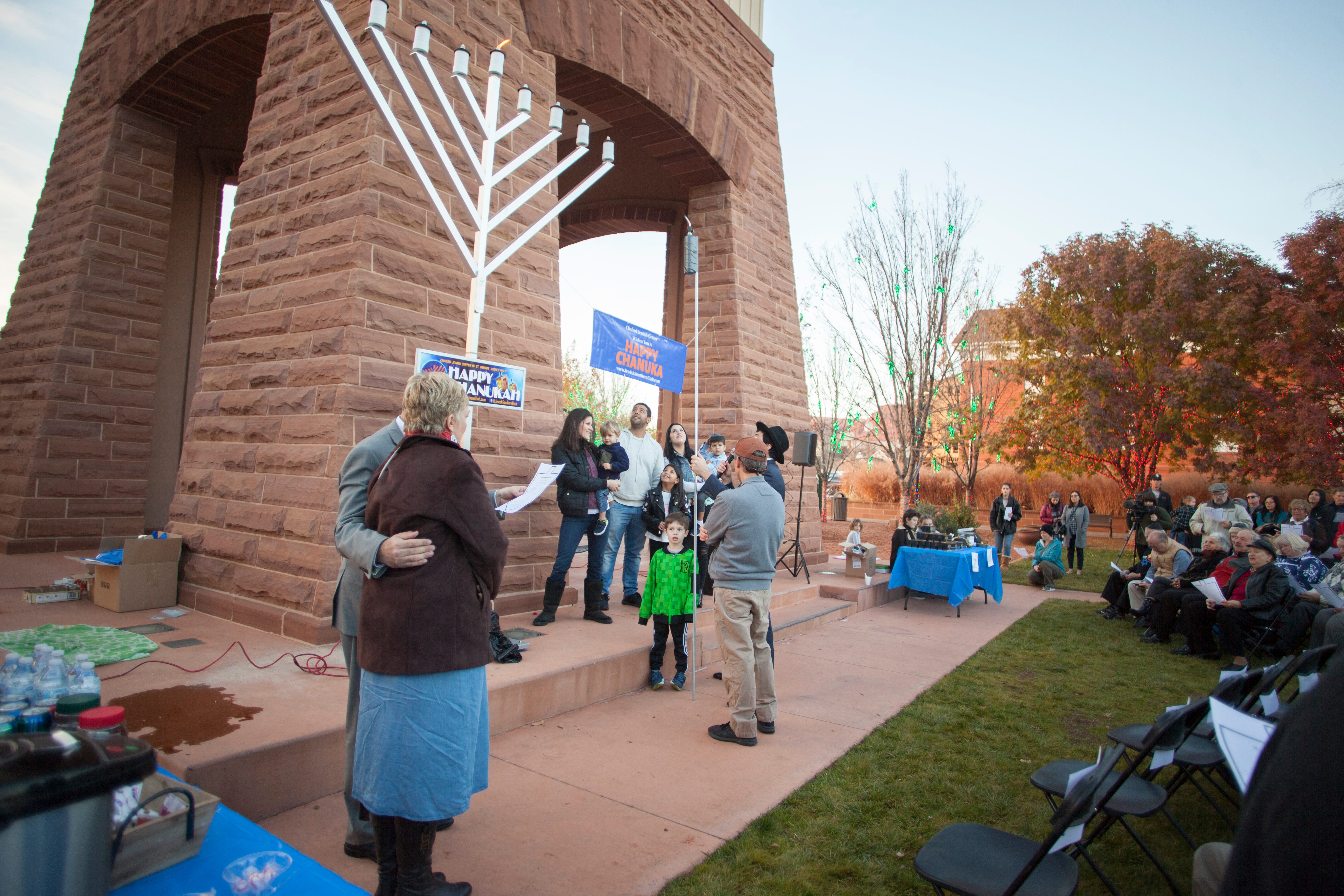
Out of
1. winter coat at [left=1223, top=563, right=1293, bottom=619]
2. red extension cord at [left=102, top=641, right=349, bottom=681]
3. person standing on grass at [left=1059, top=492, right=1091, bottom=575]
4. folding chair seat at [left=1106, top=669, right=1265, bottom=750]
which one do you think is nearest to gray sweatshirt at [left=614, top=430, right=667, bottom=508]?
red extension cord at [left=102, top=641, right=349, bottom=681]

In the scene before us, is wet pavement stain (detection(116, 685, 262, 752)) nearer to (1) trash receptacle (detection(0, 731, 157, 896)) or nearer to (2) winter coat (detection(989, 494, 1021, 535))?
(1) trash receptacle (detection(0, 731, 157, 896))

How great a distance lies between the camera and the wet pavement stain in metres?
3.18

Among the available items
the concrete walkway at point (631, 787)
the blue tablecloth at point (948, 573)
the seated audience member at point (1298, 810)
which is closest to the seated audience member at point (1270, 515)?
the blue tablecloth at point (948, 573)

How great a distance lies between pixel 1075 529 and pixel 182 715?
49.5 feet

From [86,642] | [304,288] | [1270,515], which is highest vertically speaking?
[304,288]

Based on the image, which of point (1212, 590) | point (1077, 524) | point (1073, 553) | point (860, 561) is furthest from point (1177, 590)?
point (1073, 553)

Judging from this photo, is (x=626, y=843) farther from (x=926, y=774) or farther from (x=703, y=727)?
(x=926, y=774)

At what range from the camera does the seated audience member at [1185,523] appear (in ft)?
43.1

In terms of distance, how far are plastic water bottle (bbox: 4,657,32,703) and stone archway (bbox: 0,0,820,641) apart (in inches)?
102

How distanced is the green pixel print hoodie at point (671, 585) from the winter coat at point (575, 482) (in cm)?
101

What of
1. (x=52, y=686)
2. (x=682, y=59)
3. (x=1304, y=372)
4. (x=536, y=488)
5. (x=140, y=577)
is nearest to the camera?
(x=52, y=686)

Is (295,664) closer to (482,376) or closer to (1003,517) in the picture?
(482,376)

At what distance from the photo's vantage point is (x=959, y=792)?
157 inches

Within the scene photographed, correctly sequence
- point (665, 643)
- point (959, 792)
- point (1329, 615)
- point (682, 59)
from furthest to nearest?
point (682, 59)
point (1329, 615)
point (665, 643)
point (959, 792)
